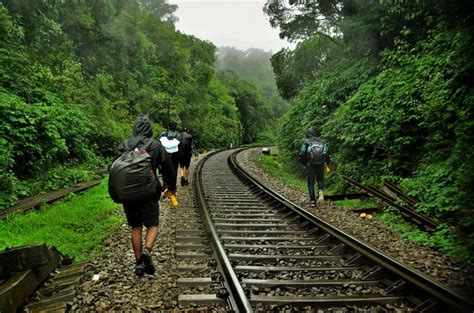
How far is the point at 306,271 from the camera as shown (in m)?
4.59

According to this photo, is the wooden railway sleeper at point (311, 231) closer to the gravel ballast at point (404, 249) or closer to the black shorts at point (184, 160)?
the gravel ballast at point (404, 249)

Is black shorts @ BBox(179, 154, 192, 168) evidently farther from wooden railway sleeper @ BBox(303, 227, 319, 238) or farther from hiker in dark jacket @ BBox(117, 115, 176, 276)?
hiker in dark jacket @ BBox(117, 115, 176, 276)

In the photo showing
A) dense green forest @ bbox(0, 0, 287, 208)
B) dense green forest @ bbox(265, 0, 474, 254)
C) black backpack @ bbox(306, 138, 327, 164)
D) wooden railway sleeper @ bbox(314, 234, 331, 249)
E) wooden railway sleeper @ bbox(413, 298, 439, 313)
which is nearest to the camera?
wooden railway sleeper @ bbox(413, 298, 439, 313)

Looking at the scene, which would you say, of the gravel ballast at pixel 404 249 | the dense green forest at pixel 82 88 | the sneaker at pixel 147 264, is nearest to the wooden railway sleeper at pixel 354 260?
the gravel ballast at pixel 404 249

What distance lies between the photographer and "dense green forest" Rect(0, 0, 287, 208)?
439 inches

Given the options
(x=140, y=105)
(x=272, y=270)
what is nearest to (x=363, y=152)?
(x=272, y=270)

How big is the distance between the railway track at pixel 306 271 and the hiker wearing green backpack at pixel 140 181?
102 centimetres

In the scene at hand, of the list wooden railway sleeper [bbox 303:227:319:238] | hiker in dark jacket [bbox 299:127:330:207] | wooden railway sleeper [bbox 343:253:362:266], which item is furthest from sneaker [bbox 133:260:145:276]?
hiker in dark jacket [bbox 299:127:330:207]

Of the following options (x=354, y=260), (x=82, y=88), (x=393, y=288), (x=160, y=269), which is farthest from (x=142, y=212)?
(x=82, y=88)

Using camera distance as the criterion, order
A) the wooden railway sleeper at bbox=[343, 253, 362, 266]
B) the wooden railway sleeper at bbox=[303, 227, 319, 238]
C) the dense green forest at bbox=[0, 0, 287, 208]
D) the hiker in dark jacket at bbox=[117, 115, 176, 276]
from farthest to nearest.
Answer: the dense green forest at bbox=[0, 0, 287, 208]
the wooden railway sleeper at bbox=[303, 227, 319, 238]
the wooden railway sleeper at bbox=[343, 253, 362, 266]
the hiker in dark jacket at bbox=[117, 115, 176, 276]

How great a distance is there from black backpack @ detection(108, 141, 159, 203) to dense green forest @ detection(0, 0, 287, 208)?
5983 millimetres

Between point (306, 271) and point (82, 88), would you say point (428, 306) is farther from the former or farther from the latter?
point (82, 88)

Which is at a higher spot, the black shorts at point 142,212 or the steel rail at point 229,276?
the black shorts at point 142,212

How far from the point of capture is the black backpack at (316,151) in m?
9.08
